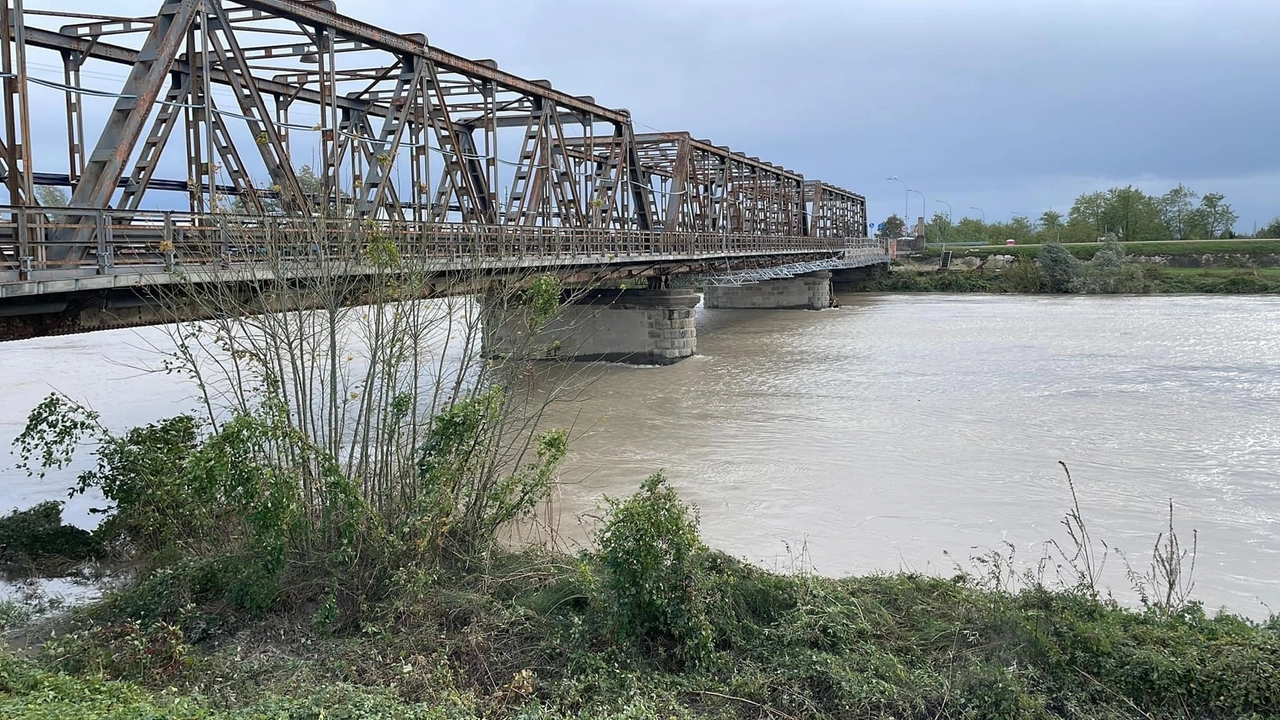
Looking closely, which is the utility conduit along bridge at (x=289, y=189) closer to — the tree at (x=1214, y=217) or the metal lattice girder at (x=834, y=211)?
the metal lattice girder at (x=834, y=211)

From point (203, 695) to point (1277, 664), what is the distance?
815 cm

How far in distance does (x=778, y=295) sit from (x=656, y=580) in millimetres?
60067

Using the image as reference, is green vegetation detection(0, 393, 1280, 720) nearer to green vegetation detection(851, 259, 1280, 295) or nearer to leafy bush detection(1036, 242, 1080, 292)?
leafy bush detection(1036, 242, 1080, 292)

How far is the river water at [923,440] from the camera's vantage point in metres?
12.8

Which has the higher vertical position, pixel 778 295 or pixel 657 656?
pixel 778 295

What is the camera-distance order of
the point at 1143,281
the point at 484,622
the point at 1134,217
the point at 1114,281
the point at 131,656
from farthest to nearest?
the point at 1134,217 → the point at 1143,281 → the point at 1114,281 → the point at 484,622 → the point at 131,656

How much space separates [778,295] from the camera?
66.7m

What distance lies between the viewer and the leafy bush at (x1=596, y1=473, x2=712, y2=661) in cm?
776

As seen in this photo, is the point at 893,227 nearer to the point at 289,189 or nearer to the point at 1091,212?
the point at 1091,212

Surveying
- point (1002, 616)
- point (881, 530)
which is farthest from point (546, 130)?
point (1002, 616)

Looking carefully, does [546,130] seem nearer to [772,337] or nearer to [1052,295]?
[772,337]

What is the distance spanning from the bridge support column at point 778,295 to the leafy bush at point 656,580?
57.5 meters

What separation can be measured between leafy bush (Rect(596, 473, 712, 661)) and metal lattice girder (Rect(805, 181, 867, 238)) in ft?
251

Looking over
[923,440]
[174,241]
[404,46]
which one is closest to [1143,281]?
[923,440]
